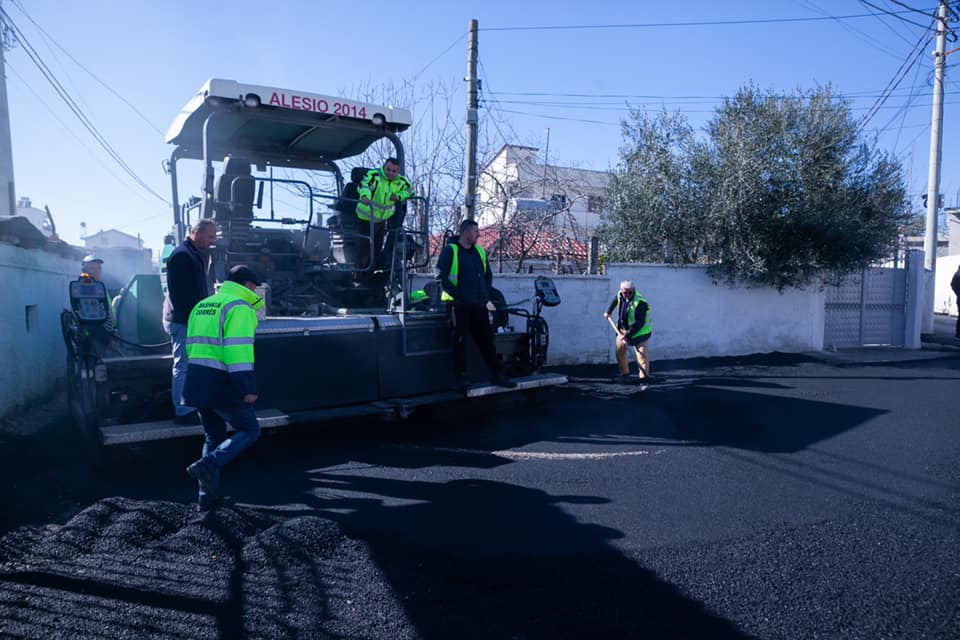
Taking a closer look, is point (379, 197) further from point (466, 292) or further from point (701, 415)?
point (701, 415)

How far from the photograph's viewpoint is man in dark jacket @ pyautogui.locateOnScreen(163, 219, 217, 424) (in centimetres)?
509

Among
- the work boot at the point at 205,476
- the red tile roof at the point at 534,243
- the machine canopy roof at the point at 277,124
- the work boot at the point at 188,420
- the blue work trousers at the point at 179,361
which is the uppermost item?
the machine canopy roof at the point at 277,124

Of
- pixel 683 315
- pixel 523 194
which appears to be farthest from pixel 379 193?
pixel 523 194

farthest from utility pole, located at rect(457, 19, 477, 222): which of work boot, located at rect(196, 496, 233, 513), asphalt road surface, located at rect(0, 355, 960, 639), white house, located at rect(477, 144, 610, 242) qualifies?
work boot, located at rect(196, 496, 233, 513)

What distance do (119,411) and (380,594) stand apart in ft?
10.1

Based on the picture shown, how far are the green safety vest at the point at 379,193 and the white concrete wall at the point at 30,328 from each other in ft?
13.0

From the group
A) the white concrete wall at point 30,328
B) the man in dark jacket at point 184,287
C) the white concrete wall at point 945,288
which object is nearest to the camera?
the man in dark jacket at point 184,287

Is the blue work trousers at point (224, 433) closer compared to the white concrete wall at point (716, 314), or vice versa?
the blue work trousers at point (224, 433)

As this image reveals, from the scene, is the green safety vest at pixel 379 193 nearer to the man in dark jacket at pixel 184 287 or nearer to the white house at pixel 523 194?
the man in dark jacket at pixel 184 287

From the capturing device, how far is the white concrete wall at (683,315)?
11.2 metres

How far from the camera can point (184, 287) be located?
511 centimetres

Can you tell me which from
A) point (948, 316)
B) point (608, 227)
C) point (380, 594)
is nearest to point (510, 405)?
point (380, 594)

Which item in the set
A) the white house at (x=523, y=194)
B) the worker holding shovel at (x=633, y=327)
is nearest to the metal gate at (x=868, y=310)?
the white house at (x=523, y=194)

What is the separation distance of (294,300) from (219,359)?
2.28 metres
